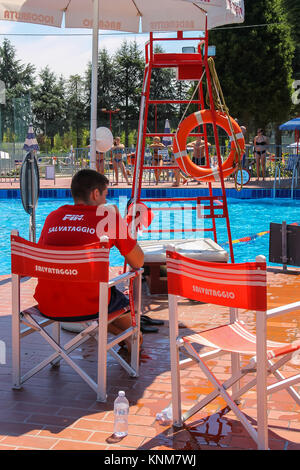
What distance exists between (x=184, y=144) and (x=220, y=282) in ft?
13.0

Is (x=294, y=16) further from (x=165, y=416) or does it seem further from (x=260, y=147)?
(x=165, y=416)

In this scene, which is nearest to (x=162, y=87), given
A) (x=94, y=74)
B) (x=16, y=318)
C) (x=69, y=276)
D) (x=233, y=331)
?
(x=94, y=74)

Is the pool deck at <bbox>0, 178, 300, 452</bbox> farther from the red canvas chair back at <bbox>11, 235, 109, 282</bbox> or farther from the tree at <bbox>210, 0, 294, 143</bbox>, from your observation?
the tree at <bbox>210, 0, 294, 143</bbox>

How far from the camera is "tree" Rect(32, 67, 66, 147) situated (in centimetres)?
4869

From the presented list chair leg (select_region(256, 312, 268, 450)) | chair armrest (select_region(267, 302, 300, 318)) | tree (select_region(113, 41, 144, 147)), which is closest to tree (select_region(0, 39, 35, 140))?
tree (select_region(113, 41, 144, 147))

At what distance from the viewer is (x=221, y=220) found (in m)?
12.8

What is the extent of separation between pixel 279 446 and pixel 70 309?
4.02 feet

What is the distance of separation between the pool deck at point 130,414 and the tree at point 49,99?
45.7 meters

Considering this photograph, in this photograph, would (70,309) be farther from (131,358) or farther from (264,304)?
(264,304)

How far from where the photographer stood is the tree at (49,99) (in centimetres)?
4869

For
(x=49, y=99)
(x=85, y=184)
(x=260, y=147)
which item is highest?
(x=49, y=99)

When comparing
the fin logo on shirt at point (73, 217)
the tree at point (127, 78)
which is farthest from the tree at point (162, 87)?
the fin logo on shirt at point (73, 217)

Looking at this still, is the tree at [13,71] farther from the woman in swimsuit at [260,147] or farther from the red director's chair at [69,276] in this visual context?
the red director's chair at [69,276]

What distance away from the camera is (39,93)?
50625mm
